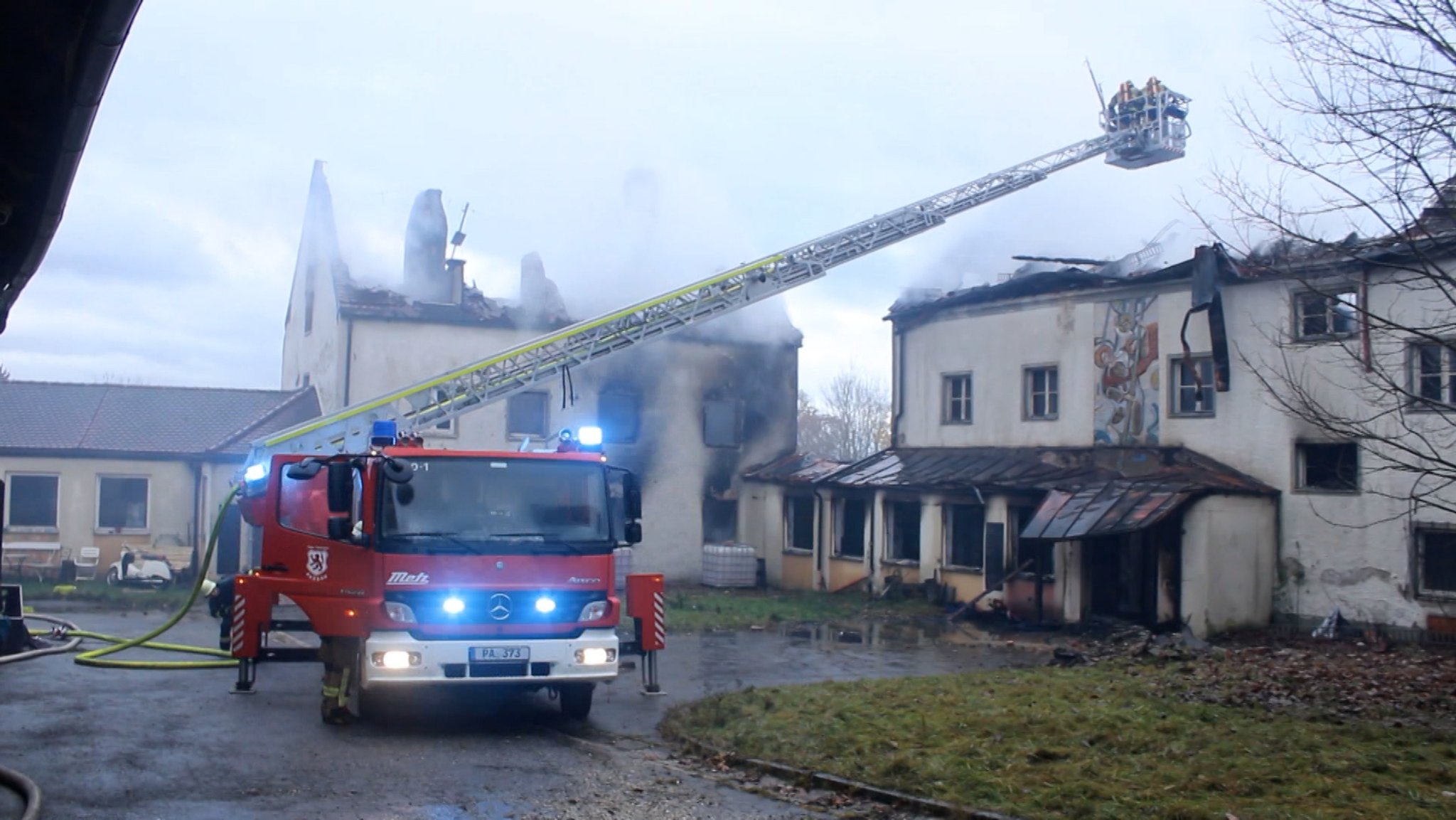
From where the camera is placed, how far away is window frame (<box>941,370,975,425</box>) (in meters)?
26.7

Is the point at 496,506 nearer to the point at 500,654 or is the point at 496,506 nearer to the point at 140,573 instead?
the point at 500,654

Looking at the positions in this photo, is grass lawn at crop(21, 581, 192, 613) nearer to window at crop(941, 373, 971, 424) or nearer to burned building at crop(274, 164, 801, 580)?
burned building at crop(274, 164, 801, 580)

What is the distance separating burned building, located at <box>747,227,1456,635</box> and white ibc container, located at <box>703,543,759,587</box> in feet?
7.19

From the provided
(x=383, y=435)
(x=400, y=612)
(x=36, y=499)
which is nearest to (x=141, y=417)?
(x=36, y=499)

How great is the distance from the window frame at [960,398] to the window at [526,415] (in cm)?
946

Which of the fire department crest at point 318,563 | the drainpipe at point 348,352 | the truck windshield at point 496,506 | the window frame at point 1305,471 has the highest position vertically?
the drainpipe at point 348,352

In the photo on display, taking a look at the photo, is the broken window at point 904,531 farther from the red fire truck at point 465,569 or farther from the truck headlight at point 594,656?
the truck headlight at point 594,656

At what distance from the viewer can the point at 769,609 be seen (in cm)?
2417

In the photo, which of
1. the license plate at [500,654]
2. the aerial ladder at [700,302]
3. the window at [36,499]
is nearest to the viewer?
the license plate at [500,654]

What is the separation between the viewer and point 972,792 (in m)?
8.16

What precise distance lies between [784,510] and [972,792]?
22071 mm

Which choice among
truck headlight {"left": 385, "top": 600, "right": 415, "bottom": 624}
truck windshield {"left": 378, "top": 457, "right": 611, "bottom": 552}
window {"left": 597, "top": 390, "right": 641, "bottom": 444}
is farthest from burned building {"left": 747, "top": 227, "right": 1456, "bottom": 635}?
truck headlight {"left": 385, "top": 600, "right": 415, "bottom": 624}

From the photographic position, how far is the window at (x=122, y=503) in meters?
28.2

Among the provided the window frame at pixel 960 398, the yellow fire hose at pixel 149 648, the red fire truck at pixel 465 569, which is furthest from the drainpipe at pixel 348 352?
the red fire truck at pixel 465 569
